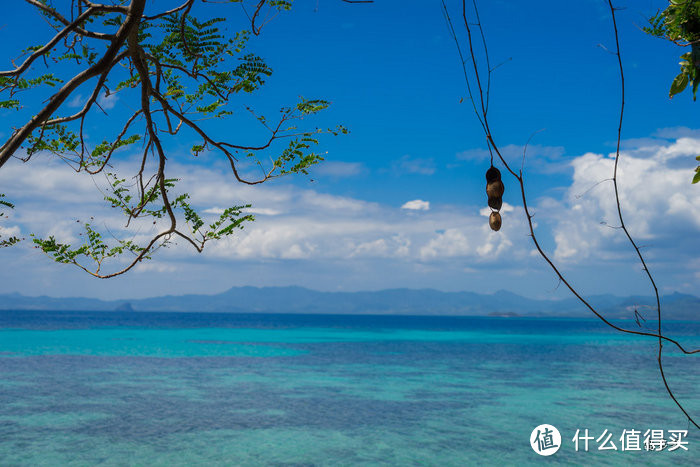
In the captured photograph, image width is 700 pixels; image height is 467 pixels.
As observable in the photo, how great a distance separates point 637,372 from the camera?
27.7 m

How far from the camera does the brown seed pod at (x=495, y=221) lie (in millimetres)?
1173

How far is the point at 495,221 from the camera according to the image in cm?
118

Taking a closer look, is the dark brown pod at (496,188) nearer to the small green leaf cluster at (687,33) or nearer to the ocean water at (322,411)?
the small green leaf cluster at (687,33)

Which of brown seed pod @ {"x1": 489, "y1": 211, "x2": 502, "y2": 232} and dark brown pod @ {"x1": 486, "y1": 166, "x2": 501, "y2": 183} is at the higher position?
dark brown pod @ {"x1": 486, "y1": 166, "x2": 501, "y2": 183}

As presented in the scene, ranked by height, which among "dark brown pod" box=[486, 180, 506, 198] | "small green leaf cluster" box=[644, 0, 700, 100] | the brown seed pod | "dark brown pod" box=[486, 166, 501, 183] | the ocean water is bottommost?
the ocean water

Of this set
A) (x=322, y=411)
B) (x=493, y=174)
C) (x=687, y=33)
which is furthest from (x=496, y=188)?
(x=322, y=411)

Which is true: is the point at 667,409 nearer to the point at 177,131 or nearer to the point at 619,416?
the point at 619,416

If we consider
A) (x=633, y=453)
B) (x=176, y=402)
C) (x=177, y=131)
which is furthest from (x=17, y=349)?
(x=177, y=131)

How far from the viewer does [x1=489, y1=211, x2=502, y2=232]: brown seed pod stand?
1.17m

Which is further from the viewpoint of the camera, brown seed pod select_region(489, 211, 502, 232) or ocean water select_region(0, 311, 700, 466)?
ocean water select_region(0, 311, 700, 466)

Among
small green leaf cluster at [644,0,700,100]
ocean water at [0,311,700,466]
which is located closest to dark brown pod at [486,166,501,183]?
small green leaf cluster at [644,0,700,100]

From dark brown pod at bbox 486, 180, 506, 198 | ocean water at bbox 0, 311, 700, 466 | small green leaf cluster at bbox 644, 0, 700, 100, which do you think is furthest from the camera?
ocean water at bbox 0, 311, 700, 466

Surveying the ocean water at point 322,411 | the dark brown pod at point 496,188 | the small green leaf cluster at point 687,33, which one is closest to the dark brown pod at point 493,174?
the dark brown pod at point 496,188

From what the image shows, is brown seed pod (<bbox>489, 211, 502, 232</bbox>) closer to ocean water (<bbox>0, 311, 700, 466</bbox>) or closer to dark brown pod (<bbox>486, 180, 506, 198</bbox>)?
dark brown pod (<bbox>486, 180, 506, 198</bbox>)
